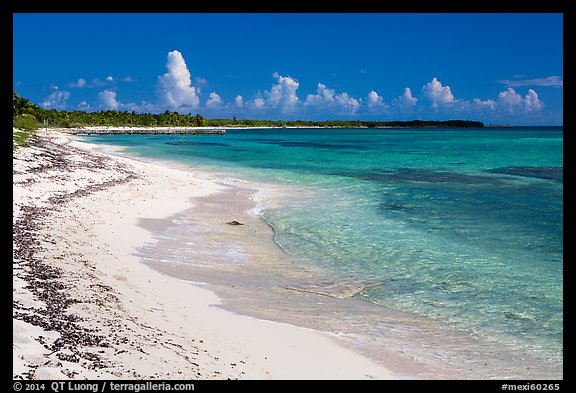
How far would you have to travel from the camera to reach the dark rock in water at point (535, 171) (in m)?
35.2

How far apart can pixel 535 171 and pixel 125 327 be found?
39.0m

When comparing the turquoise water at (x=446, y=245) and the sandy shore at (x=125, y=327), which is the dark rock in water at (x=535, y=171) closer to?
the turquoise water at (x=446, y=245)

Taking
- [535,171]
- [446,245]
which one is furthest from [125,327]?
[535,171]

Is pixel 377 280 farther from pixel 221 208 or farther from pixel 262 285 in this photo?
pixel 221 208

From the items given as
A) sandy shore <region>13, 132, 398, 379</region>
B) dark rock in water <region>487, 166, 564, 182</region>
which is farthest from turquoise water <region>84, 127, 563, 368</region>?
dark rock in water <region>487, 166, 564, 182</region>

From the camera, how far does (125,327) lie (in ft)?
23.6

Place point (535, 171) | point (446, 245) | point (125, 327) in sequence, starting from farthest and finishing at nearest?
point (535, 171), point (446, 245), point (125, 327)

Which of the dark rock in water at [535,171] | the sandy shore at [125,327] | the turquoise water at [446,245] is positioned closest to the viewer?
the sandy shore at [125,327]

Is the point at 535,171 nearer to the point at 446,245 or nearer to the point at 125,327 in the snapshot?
the point at 446,245

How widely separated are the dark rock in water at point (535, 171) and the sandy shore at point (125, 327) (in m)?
31.2

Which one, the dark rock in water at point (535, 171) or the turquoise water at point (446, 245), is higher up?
the dark rock in water at point (535, 171)

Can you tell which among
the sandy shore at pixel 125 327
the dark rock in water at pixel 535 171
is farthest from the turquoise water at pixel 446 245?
the dark rock in water at pixel 535 171
